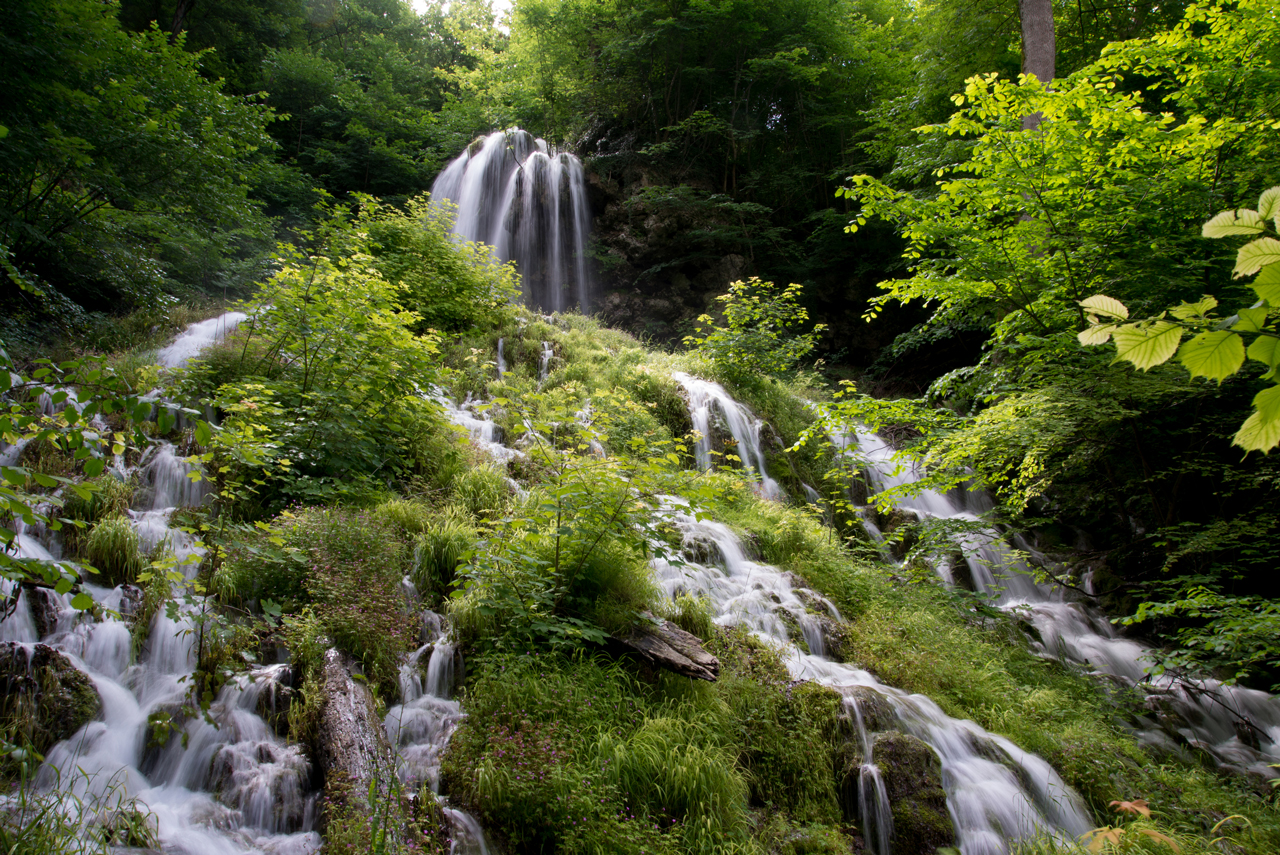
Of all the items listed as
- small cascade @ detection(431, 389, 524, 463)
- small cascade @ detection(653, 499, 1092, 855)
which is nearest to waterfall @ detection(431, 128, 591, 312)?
small cascade @ detection(431, 389, 524, 463)

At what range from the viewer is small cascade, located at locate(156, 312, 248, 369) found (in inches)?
317

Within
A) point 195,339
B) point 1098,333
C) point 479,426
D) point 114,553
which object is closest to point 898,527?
point 479,426

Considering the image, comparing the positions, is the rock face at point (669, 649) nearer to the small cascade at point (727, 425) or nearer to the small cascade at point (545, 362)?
the small cascade at point (727, 425)

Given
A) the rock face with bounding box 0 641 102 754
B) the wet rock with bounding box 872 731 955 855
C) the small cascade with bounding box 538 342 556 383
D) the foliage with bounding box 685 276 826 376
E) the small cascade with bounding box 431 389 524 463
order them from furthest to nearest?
the foliage with bounding box 685 276 826 376 < the small cascade with bounding box 538 342 556 383 < the small cascade with bounding box 431 389 524 463 < the wet rock with bounding box 872 731 955 855 < the rock face with bounding box 0 641 102 754

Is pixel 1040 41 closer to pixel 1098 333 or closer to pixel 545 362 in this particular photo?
pixel 545 362

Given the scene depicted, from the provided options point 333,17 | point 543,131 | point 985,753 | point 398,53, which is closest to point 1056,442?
point 985,753

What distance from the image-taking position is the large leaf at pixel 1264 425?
97cm

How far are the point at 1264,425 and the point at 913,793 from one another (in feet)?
11.8

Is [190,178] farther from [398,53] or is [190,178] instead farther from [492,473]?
[398,53]

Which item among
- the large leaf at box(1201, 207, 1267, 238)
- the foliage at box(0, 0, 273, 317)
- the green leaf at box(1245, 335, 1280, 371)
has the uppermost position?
the foliage at box(0, 0, 273, 317)

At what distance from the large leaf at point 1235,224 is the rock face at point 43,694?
501cm

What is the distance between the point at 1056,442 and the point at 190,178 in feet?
38.7

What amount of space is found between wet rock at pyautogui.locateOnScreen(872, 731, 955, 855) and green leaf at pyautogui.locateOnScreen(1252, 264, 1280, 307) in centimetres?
373

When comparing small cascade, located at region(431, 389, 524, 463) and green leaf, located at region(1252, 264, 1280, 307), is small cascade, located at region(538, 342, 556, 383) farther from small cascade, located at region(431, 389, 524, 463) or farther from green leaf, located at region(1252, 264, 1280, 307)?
green leaf, located at region(1252, 264, 1280, 307)
